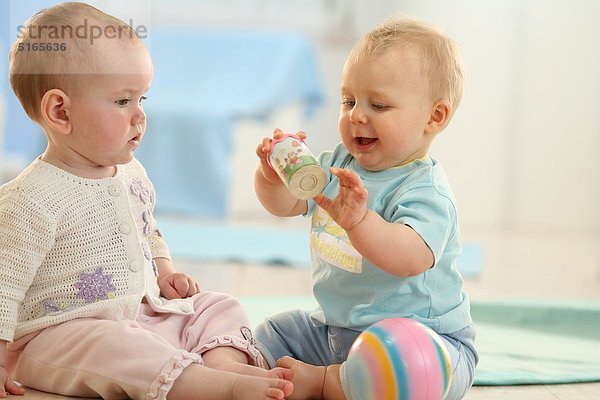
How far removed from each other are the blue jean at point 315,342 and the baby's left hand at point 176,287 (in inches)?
4.5

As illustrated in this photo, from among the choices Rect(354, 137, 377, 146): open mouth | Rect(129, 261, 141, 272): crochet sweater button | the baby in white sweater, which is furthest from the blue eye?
Rect(354, 137, 377, 146): open mouth

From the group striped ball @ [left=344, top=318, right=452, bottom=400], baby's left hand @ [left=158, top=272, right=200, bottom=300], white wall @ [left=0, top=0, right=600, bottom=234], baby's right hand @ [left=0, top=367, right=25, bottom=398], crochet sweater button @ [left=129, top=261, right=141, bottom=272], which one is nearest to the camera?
striped ball @ [left=344, top=318, right=452, bottom=400]

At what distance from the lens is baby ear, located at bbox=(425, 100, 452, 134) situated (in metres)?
1.31

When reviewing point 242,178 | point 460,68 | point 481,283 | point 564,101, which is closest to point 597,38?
point 564,101

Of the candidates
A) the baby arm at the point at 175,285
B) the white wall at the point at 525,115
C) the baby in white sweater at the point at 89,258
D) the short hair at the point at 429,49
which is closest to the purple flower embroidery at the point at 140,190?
the baby in white sweater at the point at 89,258

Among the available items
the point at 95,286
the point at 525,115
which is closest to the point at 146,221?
the point at 95,286

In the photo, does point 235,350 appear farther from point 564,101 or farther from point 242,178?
point 564,101

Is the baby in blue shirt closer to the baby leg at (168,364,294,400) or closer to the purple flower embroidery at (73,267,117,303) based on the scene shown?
the baby leg at (168,364,294,400)

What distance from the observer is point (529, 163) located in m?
4.31

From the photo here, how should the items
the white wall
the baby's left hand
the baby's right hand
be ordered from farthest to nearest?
→ the white wall → the baby's left hand → the baby's right hand

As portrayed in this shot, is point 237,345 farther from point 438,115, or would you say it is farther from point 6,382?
point 438,115

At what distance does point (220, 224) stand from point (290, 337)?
2.24 metres

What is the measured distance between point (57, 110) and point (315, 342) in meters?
0.48

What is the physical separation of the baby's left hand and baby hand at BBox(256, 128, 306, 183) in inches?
8.0
